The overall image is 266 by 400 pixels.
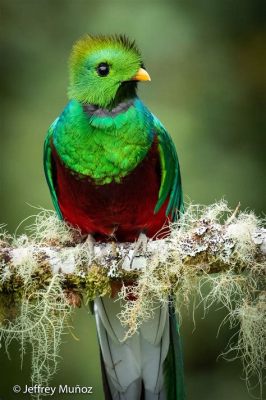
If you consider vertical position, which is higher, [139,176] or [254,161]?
[254,161]

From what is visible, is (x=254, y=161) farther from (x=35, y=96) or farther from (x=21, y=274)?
(x=21, y=274)

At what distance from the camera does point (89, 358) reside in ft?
12.7

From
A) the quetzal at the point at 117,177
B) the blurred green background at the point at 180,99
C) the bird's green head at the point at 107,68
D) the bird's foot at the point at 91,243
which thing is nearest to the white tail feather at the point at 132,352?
the quetzal at the point at 117,177

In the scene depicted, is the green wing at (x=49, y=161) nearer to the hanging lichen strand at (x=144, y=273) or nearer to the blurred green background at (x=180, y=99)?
the hanging lichen strand at (x=144, y=273)

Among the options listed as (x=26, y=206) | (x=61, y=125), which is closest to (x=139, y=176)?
(x=61, y=125)

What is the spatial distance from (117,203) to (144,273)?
0.44 metres

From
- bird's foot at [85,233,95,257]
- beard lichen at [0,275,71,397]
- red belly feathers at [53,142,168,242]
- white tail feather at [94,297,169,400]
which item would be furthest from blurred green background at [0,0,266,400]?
beard lichen at [0,275,71,397]

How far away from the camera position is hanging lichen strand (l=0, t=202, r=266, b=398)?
249cm

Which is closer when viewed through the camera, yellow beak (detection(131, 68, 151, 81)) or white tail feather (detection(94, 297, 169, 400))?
yellow beak (detection(131, 68, 151, 81))

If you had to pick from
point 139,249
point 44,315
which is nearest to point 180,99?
point 139,249

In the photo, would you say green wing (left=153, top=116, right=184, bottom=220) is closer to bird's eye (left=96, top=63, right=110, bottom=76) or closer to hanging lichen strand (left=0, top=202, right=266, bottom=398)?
bird's eye (left=96, top=63, right=110, bottom=76)

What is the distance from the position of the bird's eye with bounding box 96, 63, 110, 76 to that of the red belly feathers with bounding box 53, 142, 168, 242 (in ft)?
1.09

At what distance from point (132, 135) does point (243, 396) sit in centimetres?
163

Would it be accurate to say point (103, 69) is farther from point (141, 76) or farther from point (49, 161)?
point (49, 161)
